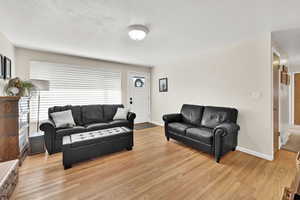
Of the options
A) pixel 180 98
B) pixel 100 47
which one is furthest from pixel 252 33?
pixel 100 47

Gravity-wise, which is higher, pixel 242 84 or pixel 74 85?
pixel 74 85

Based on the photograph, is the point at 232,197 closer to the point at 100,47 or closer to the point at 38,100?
the point at 100,47

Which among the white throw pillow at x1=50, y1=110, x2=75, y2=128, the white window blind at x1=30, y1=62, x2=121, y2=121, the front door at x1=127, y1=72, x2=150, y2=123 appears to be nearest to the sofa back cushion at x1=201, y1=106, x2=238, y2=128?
the front door at x1=127, y1=72, x2=150, y2=123

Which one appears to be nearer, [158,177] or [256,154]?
[158,177]

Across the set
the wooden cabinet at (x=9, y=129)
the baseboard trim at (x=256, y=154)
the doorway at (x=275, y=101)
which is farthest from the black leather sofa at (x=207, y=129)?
the wooden cabinet at (x=9, y=129)

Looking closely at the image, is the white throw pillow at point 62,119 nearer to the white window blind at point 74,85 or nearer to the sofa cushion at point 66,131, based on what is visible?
the sofa cushion at point 66,131

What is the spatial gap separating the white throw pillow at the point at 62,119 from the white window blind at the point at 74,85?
35.1 inches

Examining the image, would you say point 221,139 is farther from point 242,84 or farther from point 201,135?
point 242,84

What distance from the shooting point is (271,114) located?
2.39m

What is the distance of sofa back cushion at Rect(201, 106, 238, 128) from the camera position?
9.01 ft

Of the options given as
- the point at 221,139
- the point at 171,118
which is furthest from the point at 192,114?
the point at 221,139

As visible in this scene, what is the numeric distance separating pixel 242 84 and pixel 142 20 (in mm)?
2441

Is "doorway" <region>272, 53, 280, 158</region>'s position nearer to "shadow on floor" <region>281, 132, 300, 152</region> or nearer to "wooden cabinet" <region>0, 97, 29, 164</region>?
"shadow on floor" <region>281, 132, 300, 152</region>

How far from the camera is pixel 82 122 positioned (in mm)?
3371
